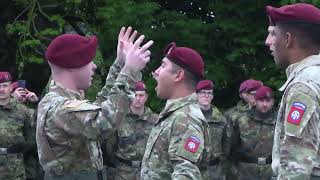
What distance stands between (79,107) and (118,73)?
1.99 feet

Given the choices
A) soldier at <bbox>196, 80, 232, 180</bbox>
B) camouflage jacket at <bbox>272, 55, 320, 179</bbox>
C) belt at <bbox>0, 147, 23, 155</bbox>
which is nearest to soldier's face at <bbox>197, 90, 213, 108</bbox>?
soldier at <bbox>196, 80, 232, 180</bbox>

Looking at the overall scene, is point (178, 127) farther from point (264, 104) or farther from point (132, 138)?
point (264, 104)

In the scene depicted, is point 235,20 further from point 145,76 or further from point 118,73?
point 118,73

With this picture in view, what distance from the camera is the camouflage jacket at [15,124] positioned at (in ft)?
33.0

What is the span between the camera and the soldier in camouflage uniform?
4.84 m

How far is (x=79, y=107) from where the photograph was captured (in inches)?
179

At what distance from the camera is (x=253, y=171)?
1023 cm

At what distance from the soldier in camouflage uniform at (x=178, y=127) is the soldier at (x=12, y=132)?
5.09 m

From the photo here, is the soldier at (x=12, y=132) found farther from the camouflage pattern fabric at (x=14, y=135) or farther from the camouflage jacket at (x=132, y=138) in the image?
the camouflage jacket at (x=132, y=138)

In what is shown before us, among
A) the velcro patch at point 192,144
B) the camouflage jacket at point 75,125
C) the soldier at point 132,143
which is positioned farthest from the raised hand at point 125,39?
the soldier at point 132,143

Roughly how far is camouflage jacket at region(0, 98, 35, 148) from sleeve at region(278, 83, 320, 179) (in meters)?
6.83

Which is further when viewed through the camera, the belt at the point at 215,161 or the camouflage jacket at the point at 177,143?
the belt at the point at 215,161

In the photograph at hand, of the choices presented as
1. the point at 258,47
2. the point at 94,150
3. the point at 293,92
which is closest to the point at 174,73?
the point at 94,150

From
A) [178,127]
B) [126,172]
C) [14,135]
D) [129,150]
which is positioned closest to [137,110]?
[129,150]
